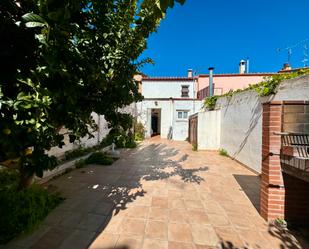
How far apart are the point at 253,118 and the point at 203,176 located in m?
2.64

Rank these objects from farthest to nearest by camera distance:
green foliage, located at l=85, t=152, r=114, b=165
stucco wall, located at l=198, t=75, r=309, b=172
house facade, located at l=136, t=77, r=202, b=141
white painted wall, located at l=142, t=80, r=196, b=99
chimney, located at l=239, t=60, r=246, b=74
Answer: chimney, located at l=239, t=60, r=246, b=74, white painted wall, located at l=142, t=80, r=196, b=99, house facade, located at l=136, t=77, r=202, b=141, green foliage, located at l=85, t=152, r=114, b=165, stucco wall, located at l=198, t=75, r=309, b=172

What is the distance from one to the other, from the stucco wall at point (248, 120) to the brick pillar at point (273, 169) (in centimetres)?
170

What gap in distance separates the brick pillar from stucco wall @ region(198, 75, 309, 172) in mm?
1699

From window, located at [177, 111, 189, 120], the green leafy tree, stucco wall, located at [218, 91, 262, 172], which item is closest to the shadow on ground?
stucco wall, located at [218, 91, 262, 172]

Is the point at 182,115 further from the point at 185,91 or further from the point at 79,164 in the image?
the point at 79,164

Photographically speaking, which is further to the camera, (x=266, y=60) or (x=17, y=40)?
(x=266, y=60)

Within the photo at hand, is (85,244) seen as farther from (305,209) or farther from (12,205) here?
(305,209)

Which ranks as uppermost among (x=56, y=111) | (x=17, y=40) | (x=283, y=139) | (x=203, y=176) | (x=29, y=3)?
(x=29, y=3)

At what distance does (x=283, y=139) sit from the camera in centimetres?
271

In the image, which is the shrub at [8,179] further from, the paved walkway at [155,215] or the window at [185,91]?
the window at [185,91]

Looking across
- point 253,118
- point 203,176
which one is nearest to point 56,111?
point 203,176

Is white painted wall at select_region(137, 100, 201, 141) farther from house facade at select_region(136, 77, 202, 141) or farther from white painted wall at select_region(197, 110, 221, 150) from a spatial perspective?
white painted wall at select_region(197, 110, 221, 150)

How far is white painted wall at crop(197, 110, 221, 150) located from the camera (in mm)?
9227

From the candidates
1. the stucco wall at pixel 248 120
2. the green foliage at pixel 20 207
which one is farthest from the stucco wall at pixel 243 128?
the green foliage at pixel 20 207
